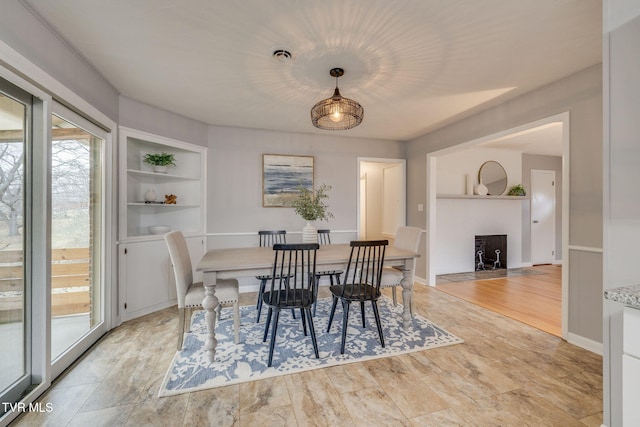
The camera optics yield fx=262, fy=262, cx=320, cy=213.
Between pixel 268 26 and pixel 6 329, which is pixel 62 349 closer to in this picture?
pixel 6 329

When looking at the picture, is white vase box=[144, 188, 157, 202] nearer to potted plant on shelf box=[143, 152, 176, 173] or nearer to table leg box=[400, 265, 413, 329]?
potted plant on shelf box=[143, 152, 176, 173]

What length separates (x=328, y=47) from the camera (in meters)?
2.01

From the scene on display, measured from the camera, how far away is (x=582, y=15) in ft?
5.52

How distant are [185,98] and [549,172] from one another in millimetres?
7284

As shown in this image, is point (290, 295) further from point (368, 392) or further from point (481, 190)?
point (481, 190)

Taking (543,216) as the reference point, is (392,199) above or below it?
above

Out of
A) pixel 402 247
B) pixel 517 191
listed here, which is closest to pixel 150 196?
pixel 402 247

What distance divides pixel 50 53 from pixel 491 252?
6716 mm

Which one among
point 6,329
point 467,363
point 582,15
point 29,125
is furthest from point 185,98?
point 467,363

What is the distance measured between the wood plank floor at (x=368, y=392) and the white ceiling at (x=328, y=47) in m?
2.45

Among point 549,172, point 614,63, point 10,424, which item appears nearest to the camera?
point 614,63

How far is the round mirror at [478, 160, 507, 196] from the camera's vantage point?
17.1ft

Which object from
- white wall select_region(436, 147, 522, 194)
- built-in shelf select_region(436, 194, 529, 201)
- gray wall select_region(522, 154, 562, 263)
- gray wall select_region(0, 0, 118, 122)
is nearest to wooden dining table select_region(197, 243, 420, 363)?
gray wall select_region(0, 0, 118, 122)

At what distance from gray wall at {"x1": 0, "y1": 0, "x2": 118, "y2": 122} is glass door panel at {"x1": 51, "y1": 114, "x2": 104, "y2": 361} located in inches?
12.2
